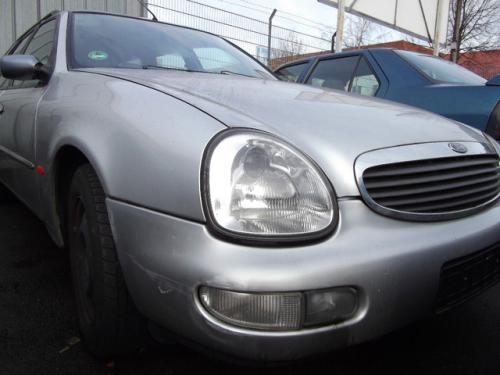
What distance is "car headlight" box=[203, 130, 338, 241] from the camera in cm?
110

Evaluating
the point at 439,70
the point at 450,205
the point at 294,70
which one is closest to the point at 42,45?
the point at 450,205

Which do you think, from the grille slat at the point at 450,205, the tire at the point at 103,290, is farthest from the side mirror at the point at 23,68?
the grille slat at the point at 450,205

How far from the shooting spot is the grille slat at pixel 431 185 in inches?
49.9

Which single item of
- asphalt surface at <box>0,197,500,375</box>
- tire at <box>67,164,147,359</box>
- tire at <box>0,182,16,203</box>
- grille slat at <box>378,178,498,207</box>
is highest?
grille slat at <box>378,178,498,207</box>

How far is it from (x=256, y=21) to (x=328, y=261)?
29.3 ft

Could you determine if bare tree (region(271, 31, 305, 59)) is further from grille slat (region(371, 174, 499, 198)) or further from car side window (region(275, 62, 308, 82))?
grille slat (region(371, 174, 499, 198))

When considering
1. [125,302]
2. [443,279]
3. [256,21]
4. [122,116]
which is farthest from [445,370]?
[256,21]

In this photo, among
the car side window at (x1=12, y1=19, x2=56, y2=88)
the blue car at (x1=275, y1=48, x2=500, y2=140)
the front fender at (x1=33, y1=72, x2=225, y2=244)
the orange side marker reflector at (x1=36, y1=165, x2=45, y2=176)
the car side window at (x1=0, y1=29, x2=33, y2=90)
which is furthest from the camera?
the car side window at (x1=0, y1=29, x2=33, y2=90)

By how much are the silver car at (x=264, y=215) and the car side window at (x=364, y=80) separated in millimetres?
2175

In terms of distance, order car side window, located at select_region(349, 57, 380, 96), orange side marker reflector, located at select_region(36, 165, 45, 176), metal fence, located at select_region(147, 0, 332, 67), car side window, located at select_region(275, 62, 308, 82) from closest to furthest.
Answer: orange side marker reflector, located at select_region(36, 165, 45, 176), car side window, located at select_region(349, 57, 380, 96), car side window, located at select_region(275, 62, 308, 82), metal fence, located at select_region(147, 0, 332, 67)

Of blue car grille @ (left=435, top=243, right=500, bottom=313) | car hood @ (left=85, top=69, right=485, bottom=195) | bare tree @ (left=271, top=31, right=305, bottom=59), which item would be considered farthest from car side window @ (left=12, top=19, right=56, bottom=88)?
bare tree @ (left=271, top=31, right=305, bottom=59)

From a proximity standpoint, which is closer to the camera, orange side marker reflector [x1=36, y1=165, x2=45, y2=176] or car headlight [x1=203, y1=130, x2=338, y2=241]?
car headlight [x1=203, y1=130, x2=338, y2=241]

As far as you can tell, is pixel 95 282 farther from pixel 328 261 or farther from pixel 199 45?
pixel 199 45

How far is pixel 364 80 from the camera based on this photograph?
3.95 metres
